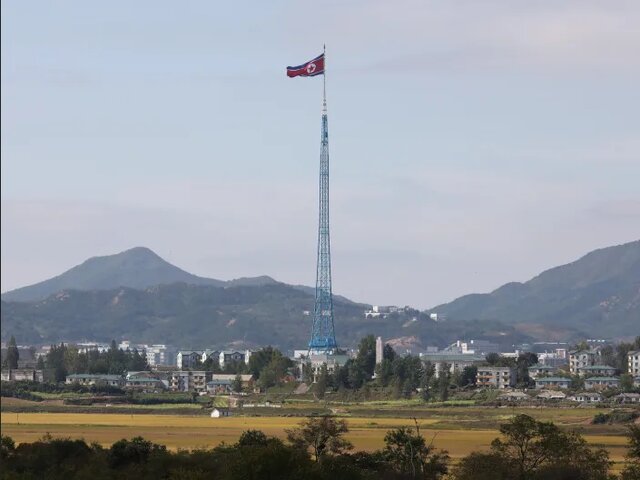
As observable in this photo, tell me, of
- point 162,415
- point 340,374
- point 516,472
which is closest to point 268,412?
point 162,415

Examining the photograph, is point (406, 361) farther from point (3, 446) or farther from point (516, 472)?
point (516, 472)

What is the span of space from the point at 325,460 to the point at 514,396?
79.7 meters

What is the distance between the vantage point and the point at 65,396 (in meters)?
153

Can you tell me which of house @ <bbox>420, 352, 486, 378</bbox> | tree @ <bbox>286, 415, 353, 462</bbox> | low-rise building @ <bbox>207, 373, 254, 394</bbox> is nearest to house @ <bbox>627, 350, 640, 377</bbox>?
house @ <bbox>420, 352, 486, 378</bbox>

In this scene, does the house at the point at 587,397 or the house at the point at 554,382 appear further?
the house at the point at 554,382

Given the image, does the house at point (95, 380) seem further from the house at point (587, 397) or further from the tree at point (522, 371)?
the house at point (587, 397)

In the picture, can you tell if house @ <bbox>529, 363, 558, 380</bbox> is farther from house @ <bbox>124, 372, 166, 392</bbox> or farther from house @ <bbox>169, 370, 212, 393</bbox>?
house @ <bbox>124, 372, 166, 392</bbox>

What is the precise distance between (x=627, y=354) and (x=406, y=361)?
997 inches

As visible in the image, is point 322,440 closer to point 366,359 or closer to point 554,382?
point 554,382

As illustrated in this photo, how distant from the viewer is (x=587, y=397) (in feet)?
441

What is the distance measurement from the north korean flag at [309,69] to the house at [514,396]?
2985cm

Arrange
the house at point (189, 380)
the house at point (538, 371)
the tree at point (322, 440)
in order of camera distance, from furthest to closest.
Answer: the house at point (189, 380) → the house at point (538, 371) → the tree at point (322, 440)

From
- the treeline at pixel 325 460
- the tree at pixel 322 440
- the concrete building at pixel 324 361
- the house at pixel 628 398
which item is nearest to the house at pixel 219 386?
the concrete building at pixel 324 361

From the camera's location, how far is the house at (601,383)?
14430cm
